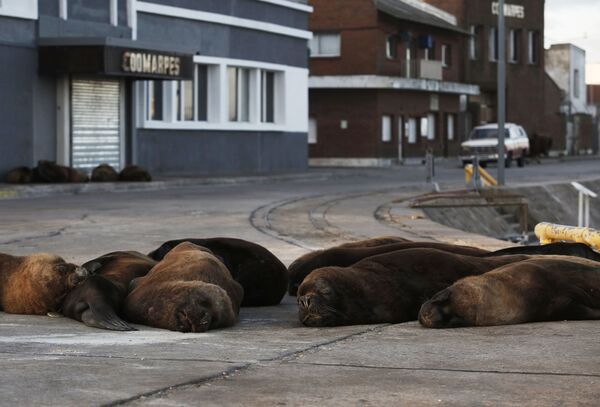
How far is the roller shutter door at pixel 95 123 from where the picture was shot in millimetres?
35656

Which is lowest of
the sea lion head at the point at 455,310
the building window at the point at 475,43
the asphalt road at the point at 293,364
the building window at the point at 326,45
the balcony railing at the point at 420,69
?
the asphalt road at the point at 293,364

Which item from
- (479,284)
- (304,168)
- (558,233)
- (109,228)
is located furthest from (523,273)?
(304,168)

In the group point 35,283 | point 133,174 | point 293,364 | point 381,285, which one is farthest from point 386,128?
point 293,364

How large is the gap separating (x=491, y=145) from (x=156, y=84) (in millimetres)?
21567

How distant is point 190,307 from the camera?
8.89 meters

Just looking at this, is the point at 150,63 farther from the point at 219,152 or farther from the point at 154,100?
the point at 219,152

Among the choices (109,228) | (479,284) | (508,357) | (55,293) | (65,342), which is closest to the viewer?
(508,357)

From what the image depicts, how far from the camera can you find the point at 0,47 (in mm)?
32781

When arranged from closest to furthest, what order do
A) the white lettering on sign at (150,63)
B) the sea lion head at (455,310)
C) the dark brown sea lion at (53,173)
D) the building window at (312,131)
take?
1. the sea lion head at (455,310)
2. the dark brown sea lion at (53,173)
3. the white lettering on sign at (150,63)
4. the building window at (312,131)

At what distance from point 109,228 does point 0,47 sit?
14442mm

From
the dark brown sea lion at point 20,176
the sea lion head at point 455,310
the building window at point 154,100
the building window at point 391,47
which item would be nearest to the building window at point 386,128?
the building window at point 391,47

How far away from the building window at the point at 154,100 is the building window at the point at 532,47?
1667 inches

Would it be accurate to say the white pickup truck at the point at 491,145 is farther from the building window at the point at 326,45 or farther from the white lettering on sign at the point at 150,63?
the white lettering on sign at the point at 150,63

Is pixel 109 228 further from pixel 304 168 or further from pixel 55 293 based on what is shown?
pixel 304 168
